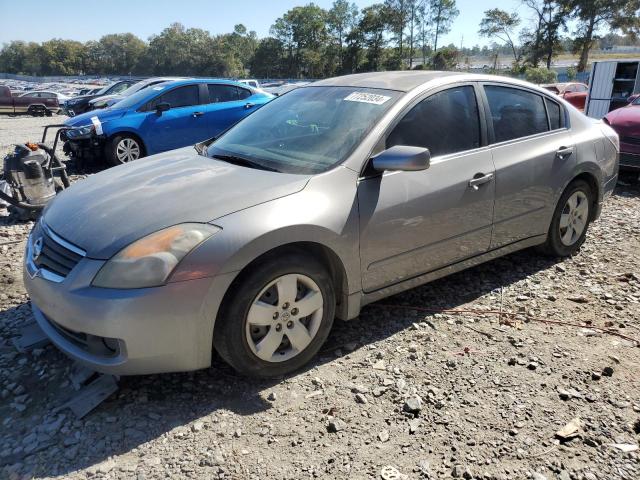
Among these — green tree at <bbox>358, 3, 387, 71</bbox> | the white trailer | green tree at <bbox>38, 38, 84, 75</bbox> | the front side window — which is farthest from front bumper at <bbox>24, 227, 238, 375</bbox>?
green tree at <bbox>38, 38, 84, 75</bbox>

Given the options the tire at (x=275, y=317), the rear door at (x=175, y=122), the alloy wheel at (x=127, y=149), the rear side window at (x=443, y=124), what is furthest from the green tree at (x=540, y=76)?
the tire at (x=275, y=317)

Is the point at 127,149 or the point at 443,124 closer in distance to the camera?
the point at 443,124

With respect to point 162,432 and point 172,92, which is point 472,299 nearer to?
point 162,432

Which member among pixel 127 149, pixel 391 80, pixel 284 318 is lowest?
pixel 127 149

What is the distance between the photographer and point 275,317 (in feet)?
8.83

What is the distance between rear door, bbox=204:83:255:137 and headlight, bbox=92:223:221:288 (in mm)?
7045

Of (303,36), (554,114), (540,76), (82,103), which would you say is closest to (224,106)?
(554,114)

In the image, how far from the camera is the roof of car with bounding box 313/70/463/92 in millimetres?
3426

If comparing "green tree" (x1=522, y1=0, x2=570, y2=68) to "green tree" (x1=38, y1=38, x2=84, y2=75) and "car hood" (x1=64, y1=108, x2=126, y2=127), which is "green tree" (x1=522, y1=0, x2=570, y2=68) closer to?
"car hood" (x1=64, y1=108, x2=126, y2=127)

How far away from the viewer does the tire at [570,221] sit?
14.0 feet

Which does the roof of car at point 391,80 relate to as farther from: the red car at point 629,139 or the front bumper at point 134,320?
the red car at point 629,139

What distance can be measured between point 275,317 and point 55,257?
46.3 inches

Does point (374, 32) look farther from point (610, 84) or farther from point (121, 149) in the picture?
point (121, 149)

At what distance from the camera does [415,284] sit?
336 centimetres
